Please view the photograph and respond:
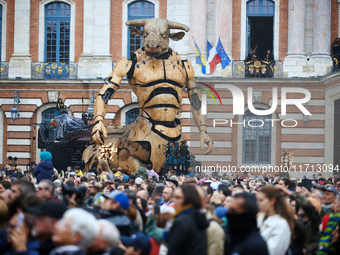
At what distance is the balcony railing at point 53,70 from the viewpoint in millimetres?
34188

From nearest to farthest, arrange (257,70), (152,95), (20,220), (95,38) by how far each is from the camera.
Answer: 1. (20,220)
2. (152,95)
3. (257,70)
4. (95,38)

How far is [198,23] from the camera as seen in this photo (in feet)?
109

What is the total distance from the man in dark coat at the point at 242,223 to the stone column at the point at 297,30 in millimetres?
27818

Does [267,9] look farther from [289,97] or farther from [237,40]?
[289,97]

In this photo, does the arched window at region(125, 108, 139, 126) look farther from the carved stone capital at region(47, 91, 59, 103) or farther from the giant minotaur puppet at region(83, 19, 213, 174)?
the giant minotaur puppet at region(83, 19, 213, 174)

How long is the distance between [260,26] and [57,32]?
10.5 m

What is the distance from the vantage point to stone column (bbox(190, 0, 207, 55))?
33.2 m

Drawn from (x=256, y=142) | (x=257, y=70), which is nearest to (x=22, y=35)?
(x=257, y=70)

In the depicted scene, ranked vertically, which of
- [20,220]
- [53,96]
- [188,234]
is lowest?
[188,234]

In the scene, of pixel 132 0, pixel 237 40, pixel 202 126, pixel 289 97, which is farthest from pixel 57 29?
pixel 202 126

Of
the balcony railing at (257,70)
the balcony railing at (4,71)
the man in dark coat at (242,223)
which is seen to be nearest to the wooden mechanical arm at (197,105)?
the man in dark coat at (242,223)

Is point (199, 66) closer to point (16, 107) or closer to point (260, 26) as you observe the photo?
point (260, 26)

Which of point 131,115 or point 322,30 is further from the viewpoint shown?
point 131,115

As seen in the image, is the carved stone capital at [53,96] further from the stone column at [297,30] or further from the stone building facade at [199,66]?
the stone column at [297,30]
